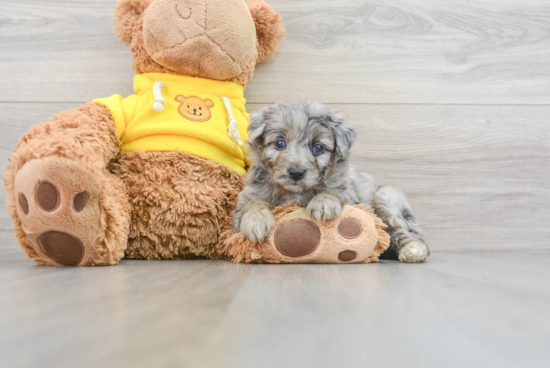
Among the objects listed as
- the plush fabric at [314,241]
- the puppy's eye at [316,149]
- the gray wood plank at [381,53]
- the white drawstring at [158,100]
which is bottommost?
the plush fabric at [314,241]

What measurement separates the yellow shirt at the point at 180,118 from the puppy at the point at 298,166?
15 cm

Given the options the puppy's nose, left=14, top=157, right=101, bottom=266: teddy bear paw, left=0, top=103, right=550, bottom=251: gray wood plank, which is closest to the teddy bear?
left=14, top=157, right=101, bottom=266: teddy bear paw

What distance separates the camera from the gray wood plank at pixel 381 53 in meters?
2.24

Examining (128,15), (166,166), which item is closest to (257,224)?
(166,166)

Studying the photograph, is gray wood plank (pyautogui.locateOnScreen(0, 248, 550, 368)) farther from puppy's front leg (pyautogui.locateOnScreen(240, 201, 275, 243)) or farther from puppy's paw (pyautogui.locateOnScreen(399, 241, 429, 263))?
puppy's paw (pyautogui.locateOnScreen(399, 241, 429, 263))

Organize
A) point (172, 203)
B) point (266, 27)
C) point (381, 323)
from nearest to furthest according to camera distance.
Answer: point (381, 323) → point (172, 203) → point (266, 27)

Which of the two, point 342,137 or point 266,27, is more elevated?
point 266,27

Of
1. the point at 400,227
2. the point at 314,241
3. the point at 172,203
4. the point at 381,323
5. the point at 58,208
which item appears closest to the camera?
the point at 381,323

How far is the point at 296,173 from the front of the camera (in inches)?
61.9

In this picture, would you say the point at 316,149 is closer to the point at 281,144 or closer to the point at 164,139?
the point at 281,144

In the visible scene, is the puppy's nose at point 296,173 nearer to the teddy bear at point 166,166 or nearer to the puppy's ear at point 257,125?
the teddy bear at point 166,166

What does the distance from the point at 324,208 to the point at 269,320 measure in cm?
82

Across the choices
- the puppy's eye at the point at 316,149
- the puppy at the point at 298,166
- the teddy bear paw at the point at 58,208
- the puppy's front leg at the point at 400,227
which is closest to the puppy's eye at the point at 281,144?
the puppy at the point at 298,166

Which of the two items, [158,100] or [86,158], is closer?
[86,158]
